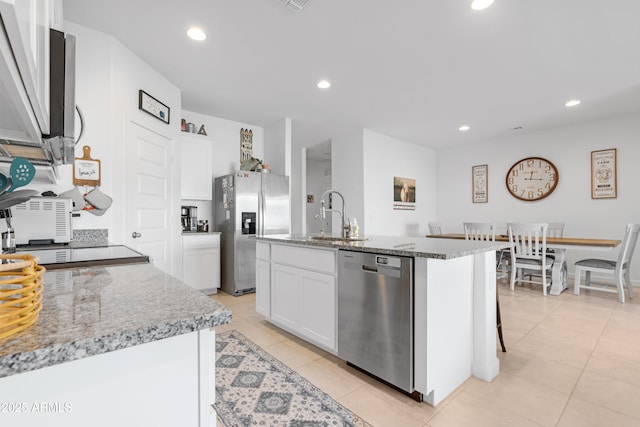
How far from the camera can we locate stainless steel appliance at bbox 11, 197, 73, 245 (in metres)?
1.78

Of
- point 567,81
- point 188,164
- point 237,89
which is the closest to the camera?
point 567,81

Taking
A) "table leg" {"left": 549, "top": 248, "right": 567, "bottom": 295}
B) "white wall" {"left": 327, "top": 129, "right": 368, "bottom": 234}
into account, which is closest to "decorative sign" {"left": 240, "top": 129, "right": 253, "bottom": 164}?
"white wall" {"left": 327, "top": 129, "right": 368, "bottom": 234}

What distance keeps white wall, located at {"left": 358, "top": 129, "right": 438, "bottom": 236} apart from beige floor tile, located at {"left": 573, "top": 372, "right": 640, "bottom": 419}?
3.52 m

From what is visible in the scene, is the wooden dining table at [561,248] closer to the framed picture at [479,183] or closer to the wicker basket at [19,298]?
the framed picture at [479,183]

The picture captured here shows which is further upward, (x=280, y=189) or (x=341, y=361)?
(x=280, y=189)

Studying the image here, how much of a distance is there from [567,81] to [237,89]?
3752 mm

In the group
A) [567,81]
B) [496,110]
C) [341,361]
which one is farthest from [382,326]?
[496,110]

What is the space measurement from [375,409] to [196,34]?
303 centimetres

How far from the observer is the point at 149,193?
300cm

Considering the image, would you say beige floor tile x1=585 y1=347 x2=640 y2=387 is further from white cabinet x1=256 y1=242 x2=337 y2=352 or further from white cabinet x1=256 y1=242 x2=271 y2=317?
white cabinet x1=256 y1=242 x2=271 y2=317

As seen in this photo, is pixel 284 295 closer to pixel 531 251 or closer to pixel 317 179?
pixel 531 251

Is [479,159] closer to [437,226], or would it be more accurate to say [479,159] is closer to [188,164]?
[437,226]

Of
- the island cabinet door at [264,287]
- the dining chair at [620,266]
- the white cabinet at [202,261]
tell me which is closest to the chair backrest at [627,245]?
the dining chair at [620,266]

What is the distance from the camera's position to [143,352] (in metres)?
0.54
